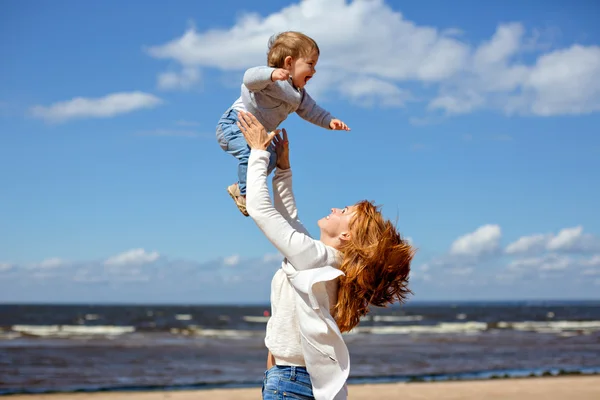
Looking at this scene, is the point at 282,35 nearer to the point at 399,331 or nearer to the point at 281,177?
the point at 281,177

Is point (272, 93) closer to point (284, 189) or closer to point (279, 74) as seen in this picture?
point (279, 74)

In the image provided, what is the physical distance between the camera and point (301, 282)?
2.61 meters

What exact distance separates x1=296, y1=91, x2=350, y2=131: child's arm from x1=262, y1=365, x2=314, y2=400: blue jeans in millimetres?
1413

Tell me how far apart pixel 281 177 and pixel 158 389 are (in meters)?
9.71

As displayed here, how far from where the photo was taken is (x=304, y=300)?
2.64 m

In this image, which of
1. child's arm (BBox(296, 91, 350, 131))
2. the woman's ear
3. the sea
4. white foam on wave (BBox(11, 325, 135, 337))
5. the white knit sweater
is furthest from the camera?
white foam on wave (BBox(11, 325, 135, 337))

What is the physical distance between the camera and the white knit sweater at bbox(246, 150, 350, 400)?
8.60 ft

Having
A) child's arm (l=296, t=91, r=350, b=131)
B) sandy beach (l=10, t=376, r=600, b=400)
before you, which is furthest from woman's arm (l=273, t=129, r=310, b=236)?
sandy beach (l=10, t=376, r=600, b=400)

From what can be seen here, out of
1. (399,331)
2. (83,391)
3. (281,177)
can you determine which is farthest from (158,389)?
(399,331)

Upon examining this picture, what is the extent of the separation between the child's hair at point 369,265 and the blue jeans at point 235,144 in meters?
0.64

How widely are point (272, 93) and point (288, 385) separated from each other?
1.41 m

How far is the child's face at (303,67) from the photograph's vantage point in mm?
Answer: 3211

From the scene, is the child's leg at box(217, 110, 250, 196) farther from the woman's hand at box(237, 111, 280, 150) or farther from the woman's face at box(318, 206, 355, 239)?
the woman's face at box(318, 206, 355, 239)

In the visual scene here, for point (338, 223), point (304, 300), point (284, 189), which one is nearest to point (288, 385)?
point (304, 300)
